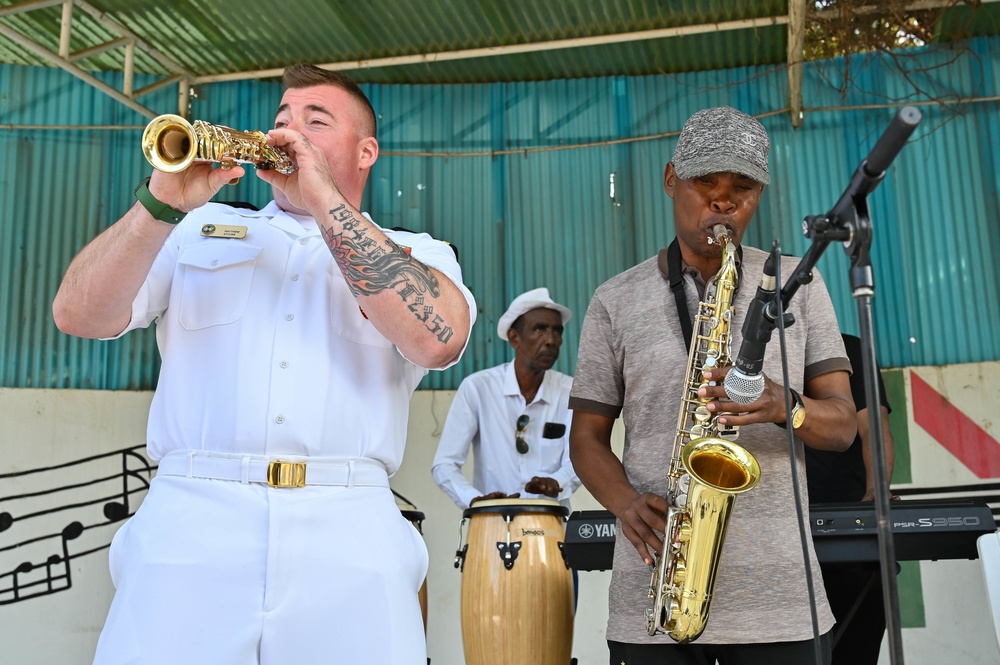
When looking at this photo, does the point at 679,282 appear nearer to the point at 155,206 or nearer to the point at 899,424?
the point at 155,206

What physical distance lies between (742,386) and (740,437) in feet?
1.49

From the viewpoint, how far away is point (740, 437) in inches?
92.0

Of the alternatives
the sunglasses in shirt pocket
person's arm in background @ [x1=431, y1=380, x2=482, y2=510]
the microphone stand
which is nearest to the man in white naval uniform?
the microphone stand

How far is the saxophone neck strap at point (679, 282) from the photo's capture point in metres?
2.43

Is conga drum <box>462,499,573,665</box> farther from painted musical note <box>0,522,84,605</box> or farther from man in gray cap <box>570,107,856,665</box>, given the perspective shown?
painted musical note <box>0,522,84,605</box>

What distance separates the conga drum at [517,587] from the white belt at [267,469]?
2460 mm

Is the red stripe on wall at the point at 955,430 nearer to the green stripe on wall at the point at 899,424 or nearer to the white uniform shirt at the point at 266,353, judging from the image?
the green stripe on wall at the point at 899,424

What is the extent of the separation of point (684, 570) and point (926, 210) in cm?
535

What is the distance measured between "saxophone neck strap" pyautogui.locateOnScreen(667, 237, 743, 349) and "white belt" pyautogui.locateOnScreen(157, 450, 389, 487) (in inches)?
36.0

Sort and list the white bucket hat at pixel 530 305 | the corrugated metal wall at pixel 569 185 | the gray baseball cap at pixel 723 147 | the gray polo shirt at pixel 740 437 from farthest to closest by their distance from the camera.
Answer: the corrugated metal wall at pixel 569 185, the white bucket hat at pixel 530 305, the gray baseball cap at pixel 723 147, the gray polo shirt at pixel 740 437

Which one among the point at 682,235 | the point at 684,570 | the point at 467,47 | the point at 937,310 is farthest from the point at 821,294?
the point at 467,47

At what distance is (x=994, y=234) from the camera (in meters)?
6.62

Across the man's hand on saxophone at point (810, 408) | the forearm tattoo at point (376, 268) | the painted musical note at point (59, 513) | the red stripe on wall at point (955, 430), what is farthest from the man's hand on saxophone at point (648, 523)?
the painted musical note at point (59, 513)

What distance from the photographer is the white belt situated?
1.89 metres
